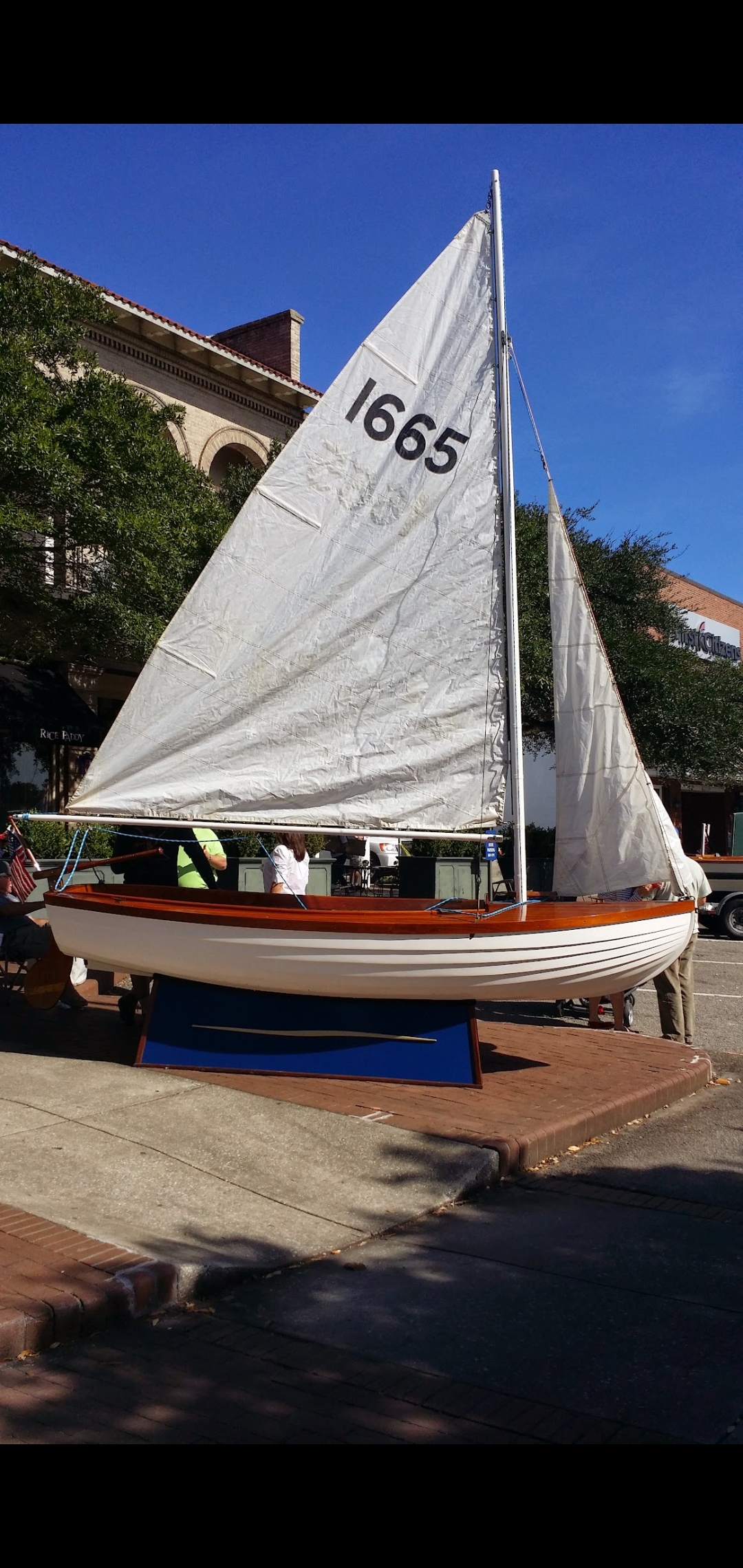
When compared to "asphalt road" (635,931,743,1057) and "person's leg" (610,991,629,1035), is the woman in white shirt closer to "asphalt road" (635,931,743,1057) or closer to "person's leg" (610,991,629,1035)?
"person's leg" (610,991,629,1035)

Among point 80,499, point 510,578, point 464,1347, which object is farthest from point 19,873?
point 80,499

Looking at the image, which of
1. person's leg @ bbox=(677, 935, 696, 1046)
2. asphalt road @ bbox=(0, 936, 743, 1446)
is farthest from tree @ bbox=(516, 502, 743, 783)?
asphalt road @ bbox=(0, 936, 743, 1446)

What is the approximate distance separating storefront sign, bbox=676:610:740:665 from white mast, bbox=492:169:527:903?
29266 millimetres

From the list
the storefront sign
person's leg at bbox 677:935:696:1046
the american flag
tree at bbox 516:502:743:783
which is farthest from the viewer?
the storefront sign

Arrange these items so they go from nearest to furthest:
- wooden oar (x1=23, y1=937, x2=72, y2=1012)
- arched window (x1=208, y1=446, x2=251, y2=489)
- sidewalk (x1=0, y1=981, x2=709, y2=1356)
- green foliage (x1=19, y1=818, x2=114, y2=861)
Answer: sidewalk (x1=0, y1=981, x2=709, y2=1356)
wooden oar (x1=23, y1=937, x2=72, y2=1012)
green foliage (x1=19, y1=818, x2=114, y2=861)
arched window (x1=208, y1=446, x2=251, y2=489)

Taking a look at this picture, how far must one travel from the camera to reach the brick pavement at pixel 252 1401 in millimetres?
3486

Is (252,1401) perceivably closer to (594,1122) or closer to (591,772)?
(594,1122)

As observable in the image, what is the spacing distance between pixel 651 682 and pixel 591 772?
20100mm

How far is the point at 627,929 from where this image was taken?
757 centimetres

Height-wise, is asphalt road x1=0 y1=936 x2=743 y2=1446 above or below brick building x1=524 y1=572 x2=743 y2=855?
below

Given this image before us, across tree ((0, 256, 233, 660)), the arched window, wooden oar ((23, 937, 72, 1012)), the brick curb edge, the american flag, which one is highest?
the arched window

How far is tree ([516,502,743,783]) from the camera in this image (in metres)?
27.6

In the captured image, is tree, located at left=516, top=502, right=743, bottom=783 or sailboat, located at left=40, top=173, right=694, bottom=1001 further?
tree, located at left=516, top=502, right=743, bottom=783

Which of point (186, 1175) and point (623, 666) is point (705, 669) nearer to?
point (623, 666)
